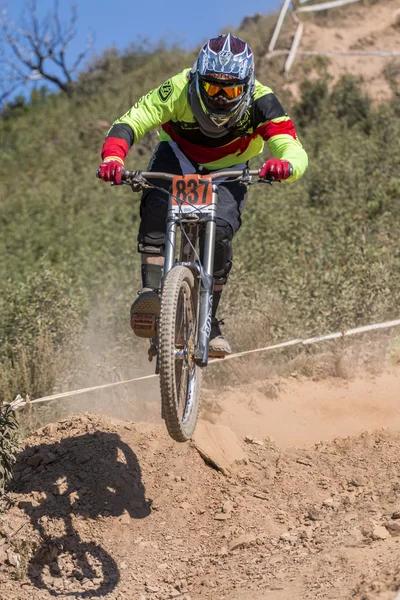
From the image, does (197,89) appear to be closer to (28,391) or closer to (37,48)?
(28,391)

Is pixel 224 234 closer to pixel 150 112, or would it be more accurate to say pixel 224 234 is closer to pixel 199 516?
pixel 150 112

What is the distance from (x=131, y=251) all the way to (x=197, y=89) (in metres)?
6.97

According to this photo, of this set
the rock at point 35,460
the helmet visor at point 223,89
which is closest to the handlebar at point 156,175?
the helmet visor at point 223,89

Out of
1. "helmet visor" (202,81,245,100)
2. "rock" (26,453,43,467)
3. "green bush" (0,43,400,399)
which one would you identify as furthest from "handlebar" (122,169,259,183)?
"green bush" (0,43,400,399)

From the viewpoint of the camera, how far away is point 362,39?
21422 millimetres

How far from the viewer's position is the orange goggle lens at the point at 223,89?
5078 millimetres

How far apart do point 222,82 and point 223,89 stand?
5 cm

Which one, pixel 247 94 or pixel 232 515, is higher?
pixel 247 94

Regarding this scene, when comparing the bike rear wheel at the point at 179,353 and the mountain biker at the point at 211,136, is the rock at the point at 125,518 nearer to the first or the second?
the bike rear wheel at the point at 179,353

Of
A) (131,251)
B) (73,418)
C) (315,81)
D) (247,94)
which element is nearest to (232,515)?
(73,418)

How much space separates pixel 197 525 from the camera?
17.7 ft

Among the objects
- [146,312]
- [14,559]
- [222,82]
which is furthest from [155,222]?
[14,559]

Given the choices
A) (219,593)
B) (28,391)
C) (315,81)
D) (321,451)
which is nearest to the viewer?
(219,593)

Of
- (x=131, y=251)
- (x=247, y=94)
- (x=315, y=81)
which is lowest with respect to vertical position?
(x=131, y=251)
